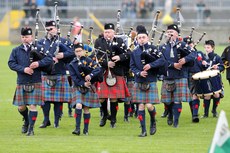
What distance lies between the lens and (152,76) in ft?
46.0

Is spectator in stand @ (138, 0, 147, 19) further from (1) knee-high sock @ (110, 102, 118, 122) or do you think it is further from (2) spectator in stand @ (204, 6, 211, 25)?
(1) knee-high sock @ (110, 102, 118, 122)

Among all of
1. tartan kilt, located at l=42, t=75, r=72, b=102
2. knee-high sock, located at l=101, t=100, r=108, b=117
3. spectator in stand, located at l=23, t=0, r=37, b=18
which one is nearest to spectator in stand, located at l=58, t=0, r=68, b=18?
spectator in stand, located at l=23, t=0, r=37, b=18

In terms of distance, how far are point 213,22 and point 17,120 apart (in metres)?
22.8

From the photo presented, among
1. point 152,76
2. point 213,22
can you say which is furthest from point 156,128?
point 213,22

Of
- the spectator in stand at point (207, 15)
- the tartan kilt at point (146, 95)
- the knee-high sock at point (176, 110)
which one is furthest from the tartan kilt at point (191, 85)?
the spectator in stand at point (207, 15)

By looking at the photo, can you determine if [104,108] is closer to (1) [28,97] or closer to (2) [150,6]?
(1) [28,97]

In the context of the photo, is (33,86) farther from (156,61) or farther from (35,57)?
(156,61)

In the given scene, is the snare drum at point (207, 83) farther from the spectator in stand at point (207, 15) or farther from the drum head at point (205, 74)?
the spectator in stand at point (207, 15)

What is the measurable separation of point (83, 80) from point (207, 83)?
8.94ft

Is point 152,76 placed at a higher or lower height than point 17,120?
higher

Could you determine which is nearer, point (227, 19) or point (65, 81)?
point (65, 81)

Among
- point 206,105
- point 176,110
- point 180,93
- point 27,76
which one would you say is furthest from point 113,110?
point 27,76

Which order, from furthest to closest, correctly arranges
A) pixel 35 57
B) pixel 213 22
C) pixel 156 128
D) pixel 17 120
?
pixel 213 22 < pixel 17 120 < pixel 156 128 < pixel 35 57

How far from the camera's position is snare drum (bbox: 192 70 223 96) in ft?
51.0
